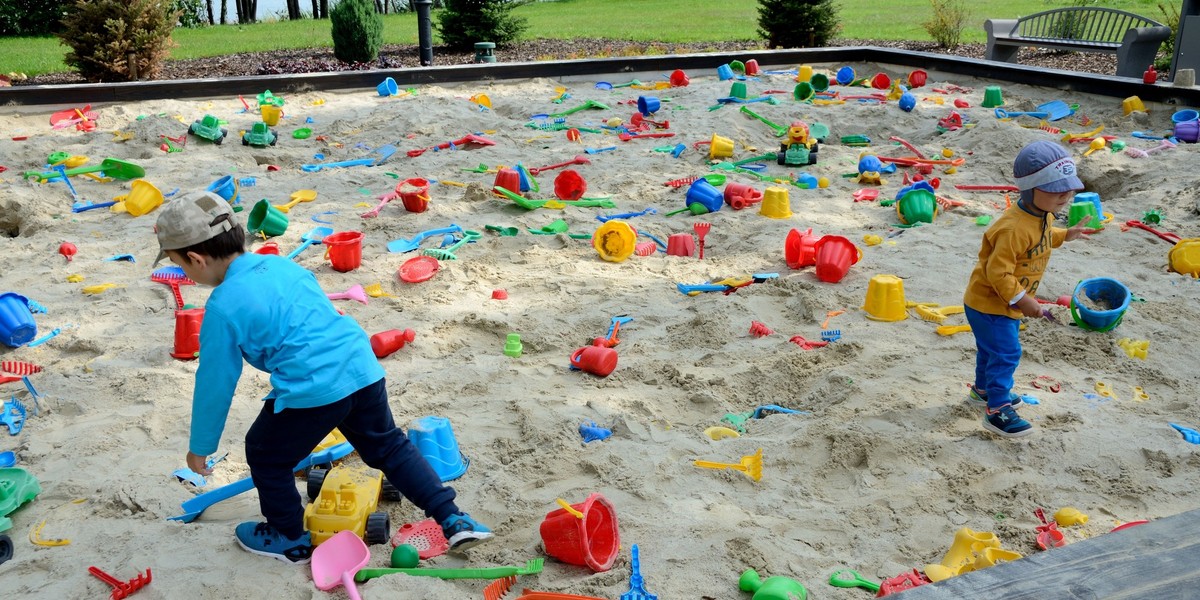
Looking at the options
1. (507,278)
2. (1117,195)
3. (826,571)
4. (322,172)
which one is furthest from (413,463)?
(1117,195)

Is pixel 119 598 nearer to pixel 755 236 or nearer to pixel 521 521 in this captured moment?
pixel 521 521

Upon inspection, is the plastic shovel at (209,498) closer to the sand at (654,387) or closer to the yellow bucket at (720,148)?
the sand at (654,387)

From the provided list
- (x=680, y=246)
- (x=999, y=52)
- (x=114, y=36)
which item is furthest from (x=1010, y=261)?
(x=114, y=36)

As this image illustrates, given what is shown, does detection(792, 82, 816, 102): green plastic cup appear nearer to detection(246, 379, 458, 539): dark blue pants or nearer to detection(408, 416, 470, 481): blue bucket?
detection(408, 416, 470, 481): blue bucket

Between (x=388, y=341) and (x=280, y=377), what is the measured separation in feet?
4.52

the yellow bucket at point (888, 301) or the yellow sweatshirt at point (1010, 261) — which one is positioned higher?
the yellow sweatshirt at point (1010, 261)

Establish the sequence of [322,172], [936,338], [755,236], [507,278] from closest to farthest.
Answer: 1. [936,338]
2. [507,278]
3. [755,236]
4. [322,172]

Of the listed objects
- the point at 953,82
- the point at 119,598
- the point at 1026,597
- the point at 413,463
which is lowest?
the point at 119,598

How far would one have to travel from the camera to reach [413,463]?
245cm

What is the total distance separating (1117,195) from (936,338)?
2604 mm

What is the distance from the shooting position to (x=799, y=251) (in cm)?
441

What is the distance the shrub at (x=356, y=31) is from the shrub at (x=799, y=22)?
4.85 m

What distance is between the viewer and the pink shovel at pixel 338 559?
227cm

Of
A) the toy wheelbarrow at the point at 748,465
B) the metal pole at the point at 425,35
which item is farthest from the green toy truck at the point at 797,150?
the metal pole at the point at 425,35
